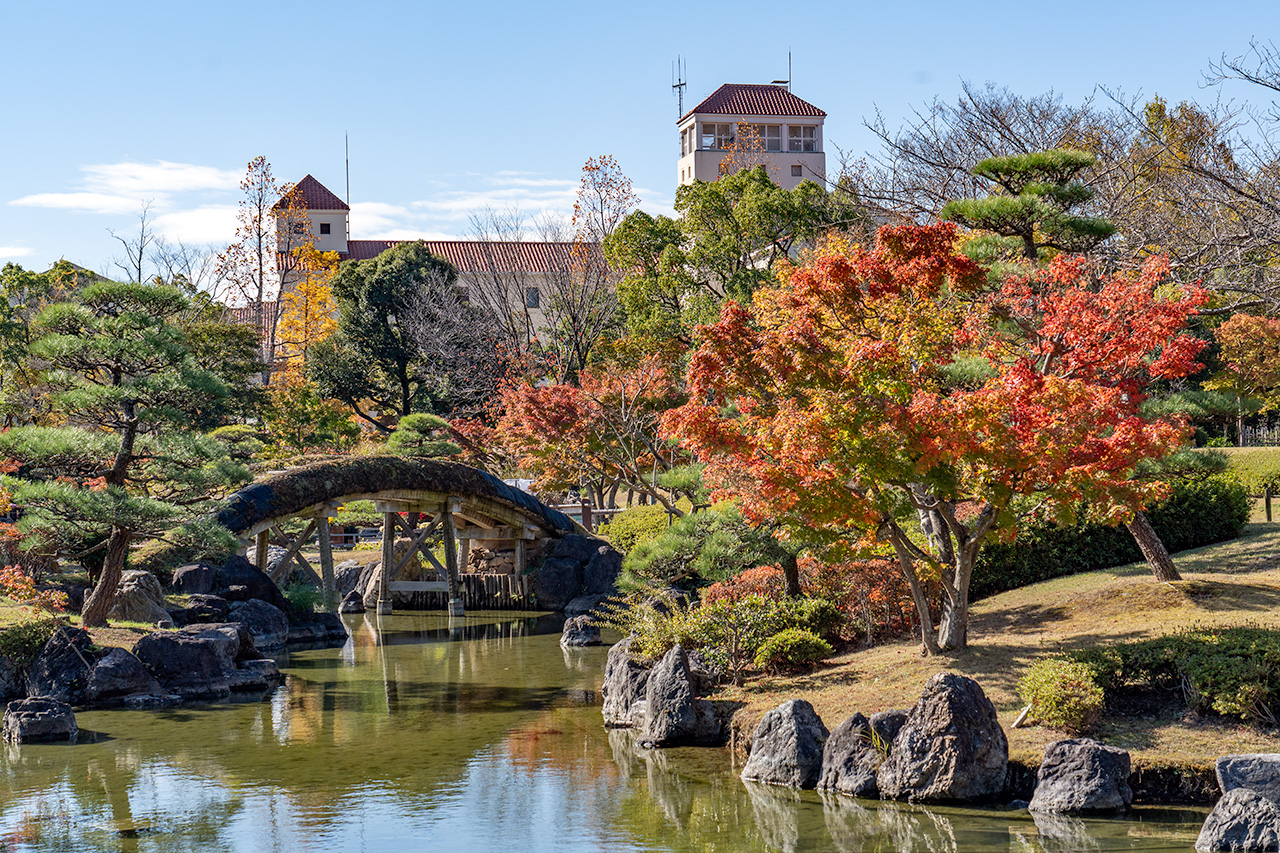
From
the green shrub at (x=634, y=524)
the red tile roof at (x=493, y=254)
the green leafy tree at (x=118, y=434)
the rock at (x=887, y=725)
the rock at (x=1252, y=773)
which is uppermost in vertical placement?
the red tile roof at (x=493, y=254)

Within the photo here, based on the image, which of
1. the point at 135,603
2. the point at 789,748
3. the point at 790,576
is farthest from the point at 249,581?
the point at 789,748

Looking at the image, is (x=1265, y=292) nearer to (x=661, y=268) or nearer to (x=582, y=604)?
(x=582, y=604)

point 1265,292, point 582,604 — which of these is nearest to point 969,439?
point 1265,292

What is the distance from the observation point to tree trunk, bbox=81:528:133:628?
16.7 m

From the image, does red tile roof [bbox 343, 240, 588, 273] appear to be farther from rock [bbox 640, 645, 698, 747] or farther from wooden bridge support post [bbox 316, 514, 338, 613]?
rock [bbox 640, 645, 698, 747]

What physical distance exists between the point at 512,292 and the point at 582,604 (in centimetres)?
1723

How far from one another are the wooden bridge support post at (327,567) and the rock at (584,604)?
4754 millimetres

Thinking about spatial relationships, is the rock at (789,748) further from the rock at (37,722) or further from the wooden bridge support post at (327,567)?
the wooden bridge support post at (327,567)

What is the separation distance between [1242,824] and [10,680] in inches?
560

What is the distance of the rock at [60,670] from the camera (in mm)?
15070

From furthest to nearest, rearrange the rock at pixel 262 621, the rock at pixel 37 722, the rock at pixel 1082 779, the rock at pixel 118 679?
1. the rock at pixel 262 621
2. the rock at pixel 118 679
3. the rock at pixel 37 722
4. the rock at pixel 1082 779

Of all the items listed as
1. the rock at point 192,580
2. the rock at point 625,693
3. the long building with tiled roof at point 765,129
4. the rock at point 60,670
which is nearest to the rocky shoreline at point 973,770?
the rock at point 625,693

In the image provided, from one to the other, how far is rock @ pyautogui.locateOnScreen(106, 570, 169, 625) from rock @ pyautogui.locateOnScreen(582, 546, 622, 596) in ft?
33.5

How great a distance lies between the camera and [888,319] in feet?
39.8
